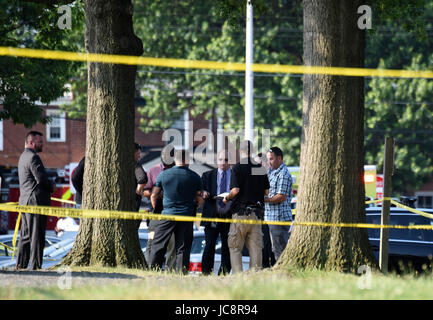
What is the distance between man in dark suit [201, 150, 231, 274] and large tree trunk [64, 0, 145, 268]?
4.04ft

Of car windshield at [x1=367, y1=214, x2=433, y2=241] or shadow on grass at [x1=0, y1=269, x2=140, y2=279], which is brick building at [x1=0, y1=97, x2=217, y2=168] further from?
shadow on grass at [x1=0, y1=269, x2=140, y2=279]

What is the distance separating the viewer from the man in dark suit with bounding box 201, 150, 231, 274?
10.8 meters

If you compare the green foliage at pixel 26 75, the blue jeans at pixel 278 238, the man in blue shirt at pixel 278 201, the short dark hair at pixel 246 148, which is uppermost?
the green foliage at pixel 26 75

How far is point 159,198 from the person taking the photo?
35.6 ft

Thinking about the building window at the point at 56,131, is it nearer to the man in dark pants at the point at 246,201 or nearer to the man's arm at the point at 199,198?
the man's arm at the point at 199,198

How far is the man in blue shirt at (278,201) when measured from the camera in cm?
1093

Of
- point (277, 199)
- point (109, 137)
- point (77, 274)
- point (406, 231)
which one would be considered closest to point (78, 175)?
point (109, 137)

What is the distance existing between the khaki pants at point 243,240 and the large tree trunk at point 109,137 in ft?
4.13

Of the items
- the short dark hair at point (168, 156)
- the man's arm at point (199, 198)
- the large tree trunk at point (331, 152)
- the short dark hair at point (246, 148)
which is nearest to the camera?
the large tree trunk at point (331, 152)

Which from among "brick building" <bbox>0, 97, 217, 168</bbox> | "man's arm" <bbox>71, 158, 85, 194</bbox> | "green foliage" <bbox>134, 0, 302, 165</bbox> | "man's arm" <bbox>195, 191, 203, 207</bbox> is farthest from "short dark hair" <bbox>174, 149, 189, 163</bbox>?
"brick building" <bbox>0, 97, 217, 168</bbox>

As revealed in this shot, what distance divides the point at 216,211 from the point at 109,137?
1.92 m

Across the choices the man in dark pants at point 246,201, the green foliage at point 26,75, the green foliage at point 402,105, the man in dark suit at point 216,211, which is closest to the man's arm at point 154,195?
the man in dark suit at point 216,211

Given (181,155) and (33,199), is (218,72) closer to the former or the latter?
(181,155)
